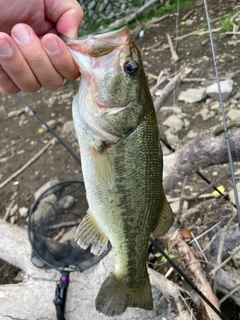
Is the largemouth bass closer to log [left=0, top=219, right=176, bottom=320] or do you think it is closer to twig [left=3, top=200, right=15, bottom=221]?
log [left=0, top=219, right=176, bottom=320]

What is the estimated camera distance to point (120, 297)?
81.7 inches

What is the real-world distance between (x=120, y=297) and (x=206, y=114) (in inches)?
157

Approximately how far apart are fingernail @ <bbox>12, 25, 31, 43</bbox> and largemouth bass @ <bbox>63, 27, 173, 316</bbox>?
0.64ft

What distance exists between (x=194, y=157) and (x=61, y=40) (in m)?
1.51

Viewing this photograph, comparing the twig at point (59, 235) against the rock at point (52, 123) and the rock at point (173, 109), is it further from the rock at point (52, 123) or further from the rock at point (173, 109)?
the rock at point (52, 123)

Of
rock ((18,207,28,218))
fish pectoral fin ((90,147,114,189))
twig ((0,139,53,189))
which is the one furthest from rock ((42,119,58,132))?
fish pectoral fin ((90,147,114,189))

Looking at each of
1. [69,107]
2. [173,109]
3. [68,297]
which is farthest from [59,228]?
[69,107]

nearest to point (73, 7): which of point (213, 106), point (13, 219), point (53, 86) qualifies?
point (53, 86)

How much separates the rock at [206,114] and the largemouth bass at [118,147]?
3.75 meters

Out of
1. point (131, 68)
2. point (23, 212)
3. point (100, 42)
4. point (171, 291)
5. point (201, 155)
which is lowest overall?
point (23, 212)

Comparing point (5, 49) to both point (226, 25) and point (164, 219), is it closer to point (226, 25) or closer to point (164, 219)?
point (164, 219)

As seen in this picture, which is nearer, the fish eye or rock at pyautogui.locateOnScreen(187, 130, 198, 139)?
the fish eye

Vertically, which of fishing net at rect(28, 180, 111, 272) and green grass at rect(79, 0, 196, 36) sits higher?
fishing net at rect(28, 180, 111, 272)

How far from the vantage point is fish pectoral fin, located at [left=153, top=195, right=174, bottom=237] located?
2.01m
